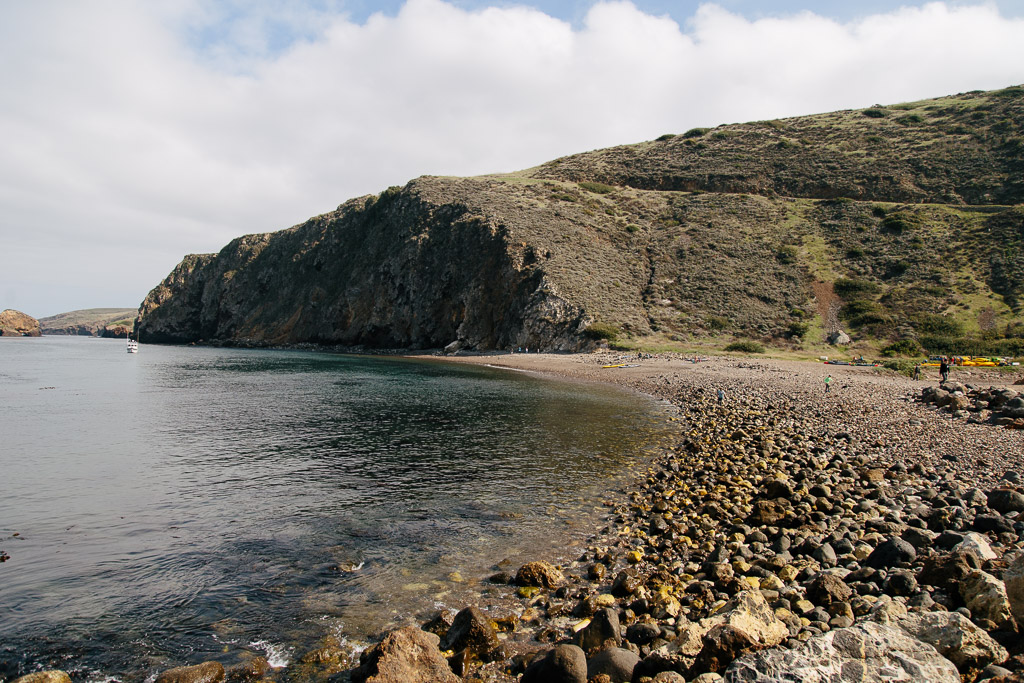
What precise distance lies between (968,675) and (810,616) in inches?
86.6

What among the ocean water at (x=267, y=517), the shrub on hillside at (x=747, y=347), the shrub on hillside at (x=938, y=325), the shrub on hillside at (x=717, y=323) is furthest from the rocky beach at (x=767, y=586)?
the shrub on hillside at (x=717, y=323)

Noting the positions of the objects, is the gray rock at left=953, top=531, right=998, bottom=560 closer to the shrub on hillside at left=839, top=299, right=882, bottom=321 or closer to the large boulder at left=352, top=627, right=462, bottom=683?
the large boulder at left=352, top=627, right=462, bottom=683

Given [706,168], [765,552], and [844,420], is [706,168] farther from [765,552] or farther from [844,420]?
[765,552]

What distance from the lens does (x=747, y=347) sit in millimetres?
56469

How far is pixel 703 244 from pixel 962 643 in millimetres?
79242

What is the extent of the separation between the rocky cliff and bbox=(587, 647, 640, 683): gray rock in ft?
190

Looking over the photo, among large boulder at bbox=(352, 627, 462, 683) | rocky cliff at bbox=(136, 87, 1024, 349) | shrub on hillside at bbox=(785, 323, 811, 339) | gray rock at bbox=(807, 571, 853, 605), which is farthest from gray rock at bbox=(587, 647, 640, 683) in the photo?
shrub on hillside at bbox=(785, 323, 811, 339)

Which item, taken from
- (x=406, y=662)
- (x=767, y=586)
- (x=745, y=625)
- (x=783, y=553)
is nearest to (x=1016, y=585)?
(x=767, y=586)

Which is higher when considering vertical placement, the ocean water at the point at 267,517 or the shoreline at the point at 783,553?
the shoreline at the point at 783,553

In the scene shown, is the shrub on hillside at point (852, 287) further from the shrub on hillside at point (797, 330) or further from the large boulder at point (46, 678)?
the large boulder at point (46, 678)

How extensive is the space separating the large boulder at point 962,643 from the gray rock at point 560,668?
380 cm

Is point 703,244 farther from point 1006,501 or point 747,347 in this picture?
point 1006,501

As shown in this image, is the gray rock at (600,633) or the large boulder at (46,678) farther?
the gray rock at (600,633)

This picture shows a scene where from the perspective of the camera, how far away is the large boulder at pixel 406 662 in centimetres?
656
